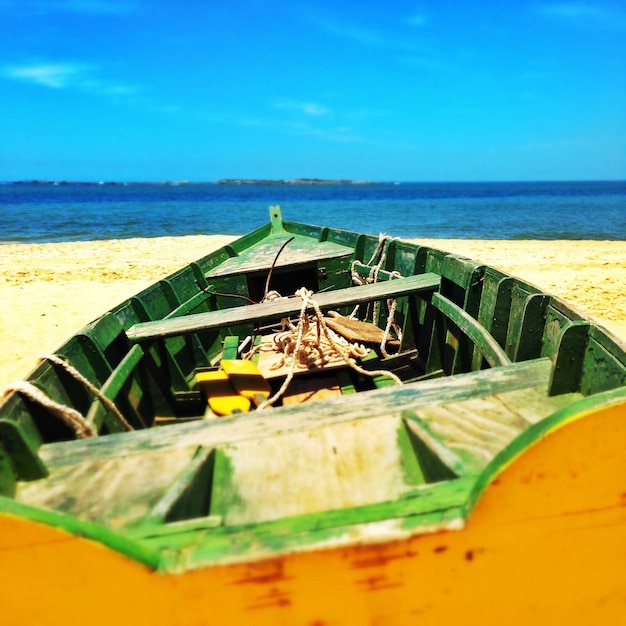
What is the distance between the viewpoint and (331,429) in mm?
1887

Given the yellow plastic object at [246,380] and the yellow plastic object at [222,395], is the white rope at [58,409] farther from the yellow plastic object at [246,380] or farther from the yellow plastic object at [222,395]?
the yellow plastic object at [246,380]

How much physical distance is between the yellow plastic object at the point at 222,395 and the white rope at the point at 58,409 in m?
1.01

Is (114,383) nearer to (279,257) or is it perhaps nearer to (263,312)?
(263,312)

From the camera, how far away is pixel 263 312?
3.34m

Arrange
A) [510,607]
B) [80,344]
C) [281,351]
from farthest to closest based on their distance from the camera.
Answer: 1. [281,351]
2. [80,344]
3. [510,607]

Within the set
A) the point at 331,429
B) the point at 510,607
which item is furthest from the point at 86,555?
the point at 510,607

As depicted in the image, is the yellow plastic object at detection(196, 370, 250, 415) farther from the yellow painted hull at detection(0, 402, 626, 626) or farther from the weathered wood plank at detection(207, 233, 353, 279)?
the yellow painted hull at detection(0, 402, 626, 626)

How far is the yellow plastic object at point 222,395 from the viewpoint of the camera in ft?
10.2

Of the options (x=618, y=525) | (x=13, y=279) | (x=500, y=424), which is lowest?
(x=13, y=279)

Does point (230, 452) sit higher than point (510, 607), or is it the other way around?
point (230, 452)

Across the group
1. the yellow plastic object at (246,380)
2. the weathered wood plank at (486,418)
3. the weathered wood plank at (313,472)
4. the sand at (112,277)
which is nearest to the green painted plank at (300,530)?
the weathered wood plank at (313,472)

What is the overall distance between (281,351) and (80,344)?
1719 mm

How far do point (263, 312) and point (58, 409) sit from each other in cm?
155

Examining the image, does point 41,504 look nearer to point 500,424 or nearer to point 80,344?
point 80,344
